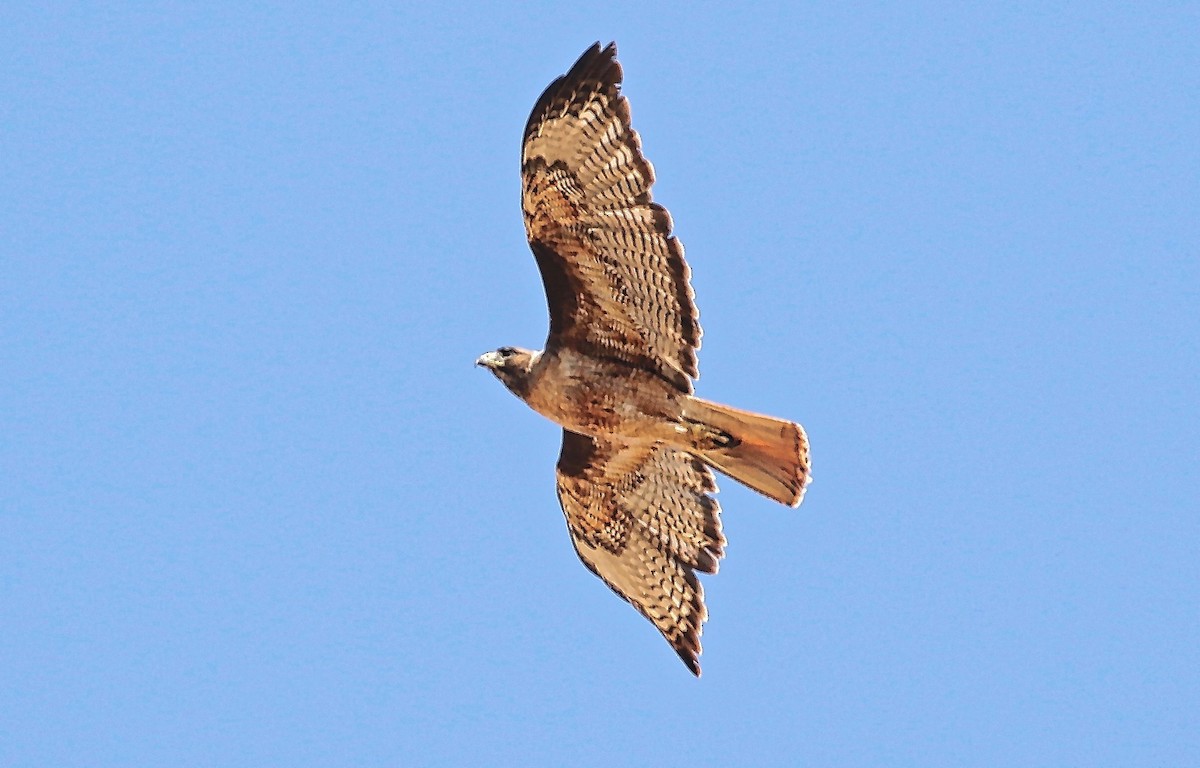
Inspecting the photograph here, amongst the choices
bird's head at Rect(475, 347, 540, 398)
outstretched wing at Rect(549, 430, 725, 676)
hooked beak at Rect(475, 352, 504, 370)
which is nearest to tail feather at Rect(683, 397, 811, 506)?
outstretched wing at Rect(549, 430, 725, 676)

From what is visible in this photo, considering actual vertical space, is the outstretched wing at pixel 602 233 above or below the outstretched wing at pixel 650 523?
above

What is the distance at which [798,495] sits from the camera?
1105 cm

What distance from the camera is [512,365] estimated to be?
11.5m

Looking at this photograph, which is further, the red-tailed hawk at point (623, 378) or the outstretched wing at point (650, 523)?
the outstretched wing at point (650, 523)

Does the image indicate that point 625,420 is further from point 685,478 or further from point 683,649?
point 683,649

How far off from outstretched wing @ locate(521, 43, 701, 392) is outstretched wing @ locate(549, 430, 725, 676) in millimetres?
1011

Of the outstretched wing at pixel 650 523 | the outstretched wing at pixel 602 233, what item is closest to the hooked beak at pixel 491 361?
the outstretched wing at pixel 602 233

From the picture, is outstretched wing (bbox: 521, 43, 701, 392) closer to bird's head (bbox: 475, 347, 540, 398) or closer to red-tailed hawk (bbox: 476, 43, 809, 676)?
red-tailed hawk (bbox: 476, 43, 809, 676)

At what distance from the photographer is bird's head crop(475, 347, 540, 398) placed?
11477mm

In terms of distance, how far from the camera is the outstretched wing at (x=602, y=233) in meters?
10.4

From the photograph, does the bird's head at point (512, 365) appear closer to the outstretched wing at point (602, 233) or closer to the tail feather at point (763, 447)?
the outstretched wing at point (602, 233)

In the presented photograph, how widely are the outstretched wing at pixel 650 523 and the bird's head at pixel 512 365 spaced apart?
798 mm

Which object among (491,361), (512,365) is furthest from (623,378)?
(491,361)

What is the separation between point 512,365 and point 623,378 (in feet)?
2.50
